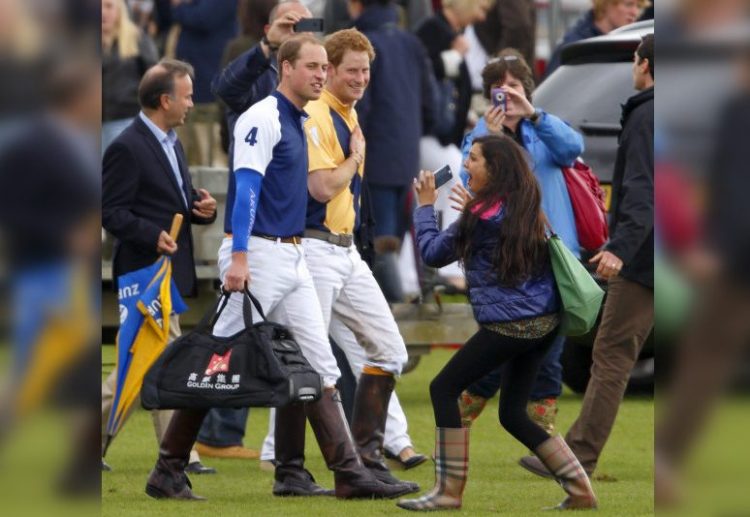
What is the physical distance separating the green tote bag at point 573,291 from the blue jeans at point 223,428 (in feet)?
8.92

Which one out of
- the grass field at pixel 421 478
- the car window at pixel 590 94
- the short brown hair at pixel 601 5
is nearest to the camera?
the grass field at pixel 421 478

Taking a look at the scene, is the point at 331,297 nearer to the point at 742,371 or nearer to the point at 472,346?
the point at 472,346

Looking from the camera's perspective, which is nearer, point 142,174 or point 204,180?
point 142,174

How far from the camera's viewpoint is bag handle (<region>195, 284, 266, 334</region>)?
682 centimetres

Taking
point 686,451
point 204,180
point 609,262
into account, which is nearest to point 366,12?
point 204,180

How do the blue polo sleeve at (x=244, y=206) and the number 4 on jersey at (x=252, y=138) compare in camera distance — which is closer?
the blue polo sleeve at (x=244, y=206)

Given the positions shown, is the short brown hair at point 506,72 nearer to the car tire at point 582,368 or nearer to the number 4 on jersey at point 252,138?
the number 4 on jersey at point 252,138

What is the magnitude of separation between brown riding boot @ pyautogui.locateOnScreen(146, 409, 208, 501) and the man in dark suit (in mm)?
757

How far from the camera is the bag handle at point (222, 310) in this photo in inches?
269

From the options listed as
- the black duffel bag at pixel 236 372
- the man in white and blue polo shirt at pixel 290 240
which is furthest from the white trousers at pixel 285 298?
the black duffel bag at pixel 236 372

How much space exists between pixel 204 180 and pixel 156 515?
4479 millimetres

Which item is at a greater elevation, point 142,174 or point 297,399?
point 142,174

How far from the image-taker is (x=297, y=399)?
666 centimetres

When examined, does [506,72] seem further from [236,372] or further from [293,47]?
[236,372]
